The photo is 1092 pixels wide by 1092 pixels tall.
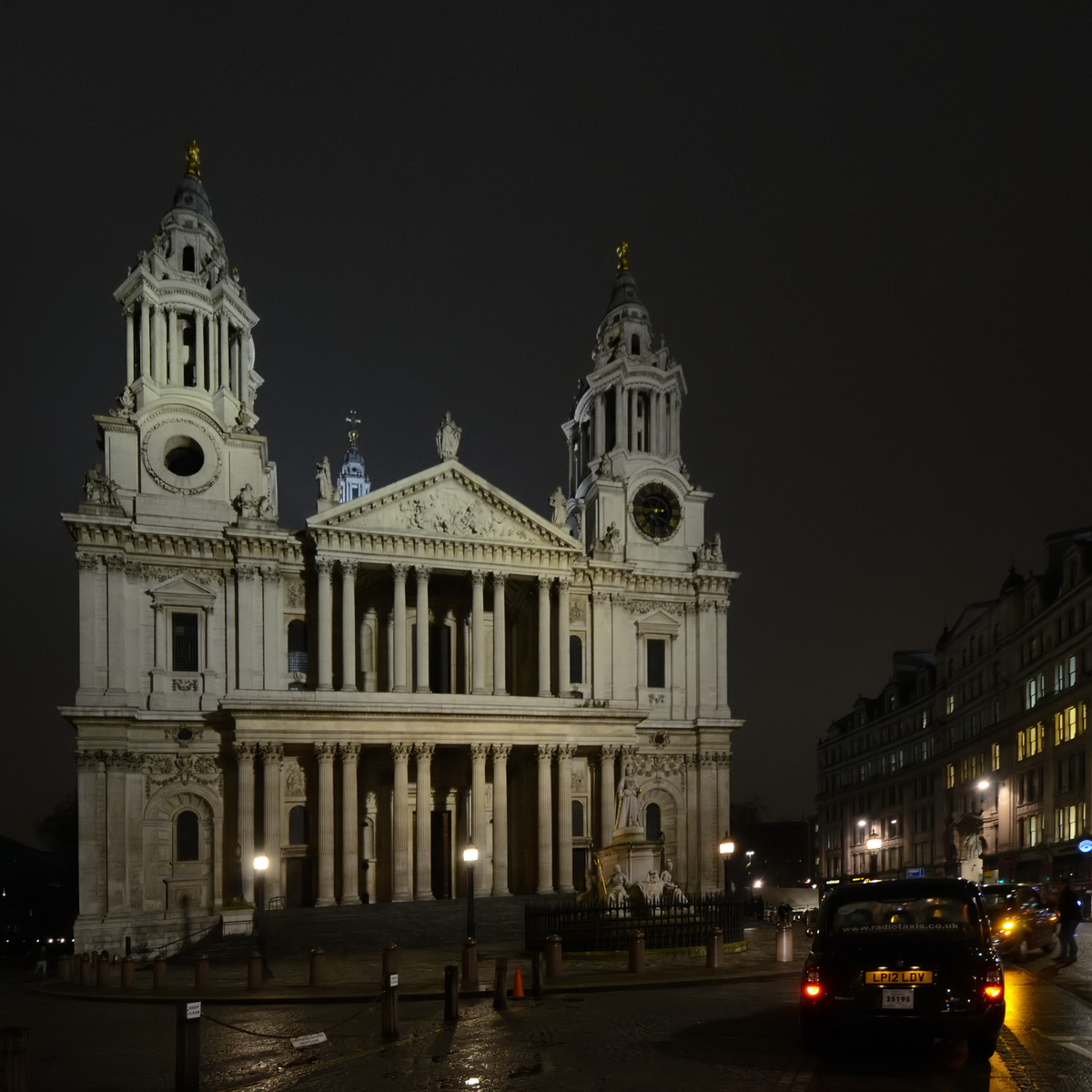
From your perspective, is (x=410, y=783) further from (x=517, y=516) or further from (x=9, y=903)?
(x=9, y=903)

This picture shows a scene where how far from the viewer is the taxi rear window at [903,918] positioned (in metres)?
13.6

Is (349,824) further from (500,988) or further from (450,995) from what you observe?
(450,995)

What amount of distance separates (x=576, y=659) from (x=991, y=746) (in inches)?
1074

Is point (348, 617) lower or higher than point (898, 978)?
higher

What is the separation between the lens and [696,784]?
5756 cm

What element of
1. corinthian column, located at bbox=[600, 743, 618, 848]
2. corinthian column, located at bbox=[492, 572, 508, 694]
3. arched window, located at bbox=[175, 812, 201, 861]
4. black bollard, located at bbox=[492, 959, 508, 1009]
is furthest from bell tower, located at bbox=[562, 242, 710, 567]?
black bollard, located at bbox=[492, 959, 508, 1009]

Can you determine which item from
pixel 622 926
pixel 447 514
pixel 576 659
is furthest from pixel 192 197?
pixel 622 926

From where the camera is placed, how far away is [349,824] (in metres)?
48.4

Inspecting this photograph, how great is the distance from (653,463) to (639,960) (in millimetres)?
36884

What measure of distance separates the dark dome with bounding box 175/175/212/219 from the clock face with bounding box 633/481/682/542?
80.1 feet

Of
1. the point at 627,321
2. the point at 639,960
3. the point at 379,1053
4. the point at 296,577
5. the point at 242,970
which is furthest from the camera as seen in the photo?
the point at 627,321

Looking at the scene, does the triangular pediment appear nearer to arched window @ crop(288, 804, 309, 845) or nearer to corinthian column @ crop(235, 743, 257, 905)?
Answer: corinthian column @ crop(235, 743, 257, 905)

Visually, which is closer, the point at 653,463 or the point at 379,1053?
the point at 379,1053

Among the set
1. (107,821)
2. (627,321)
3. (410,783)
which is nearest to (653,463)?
(627,321)
